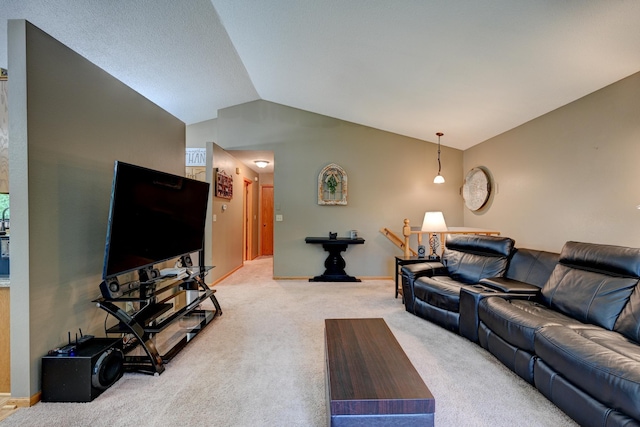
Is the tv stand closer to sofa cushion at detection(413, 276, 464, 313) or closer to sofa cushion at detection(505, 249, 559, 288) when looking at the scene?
sofa cushion at detection(413, 276, 464, 313)

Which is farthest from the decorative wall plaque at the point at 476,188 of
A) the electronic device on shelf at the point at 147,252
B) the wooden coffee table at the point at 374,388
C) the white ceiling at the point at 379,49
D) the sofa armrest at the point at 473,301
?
the electronic device on shelf at the point at 147,252

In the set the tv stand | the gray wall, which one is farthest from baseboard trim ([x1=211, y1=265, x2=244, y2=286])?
the gray wall

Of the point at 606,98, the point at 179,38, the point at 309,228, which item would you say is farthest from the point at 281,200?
the point at 606,98

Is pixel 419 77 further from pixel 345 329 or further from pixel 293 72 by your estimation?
pixel 345 329

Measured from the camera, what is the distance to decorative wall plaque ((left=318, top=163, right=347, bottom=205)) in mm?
5160

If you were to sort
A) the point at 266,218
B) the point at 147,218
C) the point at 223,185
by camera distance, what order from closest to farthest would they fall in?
the point at 147,218 → the point at 223,185 → the point at 266,218

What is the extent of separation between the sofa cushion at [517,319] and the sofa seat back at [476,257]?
670 mm

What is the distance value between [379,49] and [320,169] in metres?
2.58

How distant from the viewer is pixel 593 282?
7.09 ft

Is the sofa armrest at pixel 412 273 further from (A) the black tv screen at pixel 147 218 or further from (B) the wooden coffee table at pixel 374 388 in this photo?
(A) the black tv screen at pixel 147 218

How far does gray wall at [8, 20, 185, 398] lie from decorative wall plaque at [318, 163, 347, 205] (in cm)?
318

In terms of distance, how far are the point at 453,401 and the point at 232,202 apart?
4.96 metres

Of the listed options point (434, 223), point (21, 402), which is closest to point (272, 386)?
point (21, 402)

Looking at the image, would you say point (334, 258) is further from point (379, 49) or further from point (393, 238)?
point (379, 49)
